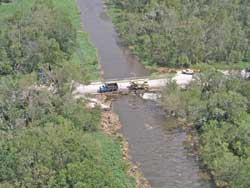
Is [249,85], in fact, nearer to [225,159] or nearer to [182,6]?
[225,159]

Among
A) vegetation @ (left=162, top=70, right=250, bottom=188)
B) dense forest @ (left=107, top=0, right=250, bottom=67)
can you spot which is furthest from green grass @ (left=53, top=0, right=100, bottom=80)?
vegetation @ (left=162, top=70, right=250, bottom=188)

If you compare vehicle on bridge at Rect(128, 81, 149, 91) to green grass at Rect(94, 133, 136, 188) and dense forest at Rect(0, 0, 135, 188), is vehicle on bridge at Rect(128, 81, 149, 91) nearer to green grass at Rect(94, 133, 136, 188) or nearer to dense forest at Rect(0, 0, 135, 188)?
dense forest at Rect(0, 0, 135, 188)

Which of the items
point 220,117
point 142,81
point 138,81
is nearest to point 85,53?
point 138,81

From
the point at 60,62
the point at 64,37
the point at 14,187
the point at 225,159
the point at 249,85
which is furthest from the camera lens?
the point at 64,37

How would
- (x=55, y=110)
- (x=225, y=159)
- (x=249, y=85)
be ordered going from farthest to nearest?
(x=249, y=85), (x=55, y=110), (x=225, y=159)

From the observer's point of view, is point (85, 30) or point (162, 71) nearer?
point (162, 71)

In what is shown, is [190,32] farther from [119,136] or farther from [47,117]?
[47,117]

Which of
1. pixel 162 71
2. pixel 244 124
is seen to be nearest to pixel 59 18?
pixel 162 71
